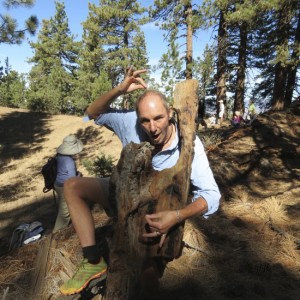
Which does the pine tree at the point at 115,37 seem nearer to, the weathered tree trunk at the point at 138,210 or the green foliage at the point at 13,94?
the green foliage at the point at 13,94

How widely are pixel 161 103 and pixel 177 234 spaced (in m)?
0.93

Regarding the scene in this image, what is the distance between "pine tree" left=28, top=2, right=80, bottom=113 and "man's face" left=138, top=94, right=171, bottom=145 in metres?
32.5

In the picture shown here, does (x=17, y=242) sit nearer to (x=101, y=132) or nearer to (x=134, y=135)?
(x=134, y=135)

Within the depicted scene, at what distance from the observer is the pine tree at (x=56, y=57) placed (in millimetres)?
34344

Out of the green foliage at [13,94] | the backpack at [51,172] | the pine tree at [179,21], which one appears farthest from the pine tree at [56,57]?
the backpack at [51,172]

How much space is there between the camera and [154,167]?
2396mm

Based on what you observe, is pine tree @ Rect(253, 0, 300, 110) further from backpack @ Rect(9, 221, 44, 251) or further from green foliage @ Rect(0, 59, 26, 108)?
green foliage @ Rect(0, 59, 26, 108)

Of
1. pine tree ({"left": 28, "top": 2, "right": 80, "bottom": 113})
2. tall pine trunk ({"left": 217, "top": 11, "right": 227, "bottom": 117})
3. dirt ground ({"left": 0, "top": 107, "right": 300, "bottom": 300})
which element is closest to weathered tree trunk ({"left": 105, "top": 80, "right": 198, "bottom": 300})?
dirt ground ({"left": 0, "top": 107, "right": 300, "bottom": 300})

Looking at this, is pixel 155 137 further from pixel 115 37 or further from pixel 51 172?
pixel 115 37

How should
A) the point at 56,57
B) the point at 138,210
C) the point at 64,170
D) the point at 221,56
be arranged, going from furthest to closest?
the point at 56,57 → the point at 221,56 → the point at 64,170 → the point at 138,210

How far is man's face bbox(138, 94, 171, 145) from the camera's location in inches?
86.3

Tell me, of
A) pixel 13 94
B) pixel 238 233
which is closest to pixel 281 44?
pixel 238 233

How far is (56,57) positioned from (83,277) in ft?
124

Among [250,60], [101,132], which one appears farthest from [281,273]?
[250,60]
